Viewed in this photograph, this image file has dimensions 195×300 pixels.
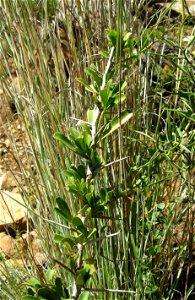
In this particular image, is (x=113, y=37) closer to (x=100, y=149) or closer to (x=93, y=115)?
(x=93, y=115)

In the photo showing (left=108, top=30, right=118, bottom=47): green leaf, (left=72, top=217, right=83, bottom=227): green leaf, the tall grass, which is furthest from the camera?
the tall grass

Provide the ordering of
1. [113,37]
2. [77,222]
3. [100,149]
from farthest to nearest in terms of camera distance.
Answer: [100,149] < [113,37] < [77,222]

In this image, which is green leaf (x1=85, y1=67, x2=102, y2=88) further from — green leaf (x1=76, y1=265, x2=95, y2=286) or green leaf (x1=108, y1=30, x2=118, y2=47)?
green leaf (x1=76, y1=265, x2=95, y2=286)

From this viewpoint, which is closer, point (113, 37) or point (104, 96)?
point (104, 96)

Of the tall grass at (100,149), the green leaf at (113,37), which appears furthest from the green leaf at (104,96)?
the tall grass at (100,149)

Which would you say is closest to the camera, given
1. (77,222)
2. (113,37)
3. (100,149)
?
(77,222)

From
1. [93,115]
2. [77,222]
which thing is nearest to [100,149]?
[93,115]

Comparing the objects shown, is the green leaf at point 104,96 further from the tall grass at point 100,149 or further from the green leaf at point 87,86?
the tall grass at point 100,149

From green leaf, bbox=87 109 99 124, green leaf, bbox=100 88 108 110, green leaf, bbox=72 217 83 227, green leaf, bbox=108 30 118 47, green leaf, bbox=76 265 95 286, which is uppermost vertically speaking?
green leaf, bbox=108 30 118 47

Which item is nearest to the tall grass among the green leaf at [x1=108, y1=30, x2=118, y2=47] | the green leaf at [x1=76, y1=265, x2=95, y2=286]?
the green leaf at [x1=108, y1=30, x2=118, y2=47]

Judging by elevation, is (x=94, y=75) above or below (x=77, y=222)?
above

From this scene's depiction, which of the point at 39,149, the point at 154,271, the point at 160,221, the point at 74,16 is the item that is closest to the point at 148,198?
the point at 160,221
